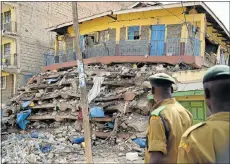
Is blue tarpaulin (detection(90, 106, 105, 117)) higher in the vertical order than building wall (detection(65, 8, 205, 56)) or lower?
lower

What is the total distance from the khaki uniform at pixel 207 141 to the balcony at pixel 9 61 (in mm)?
21810

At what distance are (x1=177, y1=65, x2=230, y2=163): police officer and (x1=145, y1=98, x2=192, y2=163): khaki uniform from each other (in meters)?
0.53

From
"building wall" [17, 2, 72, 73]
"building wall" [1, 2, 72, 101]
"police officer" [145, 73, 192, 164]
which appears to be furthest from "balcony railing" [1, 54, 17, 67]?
"police officer" [145, 73, 192, 164]

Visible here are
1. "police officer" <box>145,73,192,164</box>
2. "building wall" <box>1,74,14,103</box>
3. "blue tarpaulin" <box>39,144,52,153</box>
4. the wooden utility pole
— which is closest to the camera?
"police officer" <box>145,73,192,164</box>

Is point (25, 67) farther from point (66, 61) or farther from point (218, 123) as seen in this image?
point (218, 123)

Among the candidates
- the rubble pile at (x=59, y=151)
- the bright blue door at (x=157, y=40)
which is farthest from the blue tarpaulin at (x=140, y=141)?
the bright blue door at (x=157, y=40)

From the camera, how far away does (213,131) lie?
49.4 inches

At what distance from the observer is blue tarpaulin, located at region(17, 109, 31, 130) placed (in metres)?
12.4

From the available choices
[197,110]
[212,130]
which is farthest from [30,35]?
[212,130]

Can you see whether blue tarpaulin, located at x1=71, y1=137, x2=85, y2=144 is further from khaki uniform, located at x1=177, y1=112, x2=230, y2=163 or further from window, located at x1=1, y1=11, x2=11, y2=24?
window, located at x1=1, y1=11, x2=11, y2=24

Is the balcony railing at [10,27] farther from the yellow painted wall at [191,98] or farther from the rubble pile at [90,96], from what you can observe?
the yellow painted wall at [191,98]

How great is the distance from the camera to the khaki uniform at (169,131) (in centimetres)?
185

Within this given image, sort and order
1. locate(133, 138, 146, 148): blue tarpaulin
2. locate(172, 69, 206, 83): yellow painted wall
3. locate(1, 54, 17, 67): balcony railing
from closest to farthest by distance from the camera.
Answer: locate(133, 138, 146, 148): blue tarpaulin < locate(172, 69, 206, 83): yellow painted wall < locate(1, 54, 17, 67): balcony railing

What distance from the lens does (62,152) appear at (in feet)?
27.3
